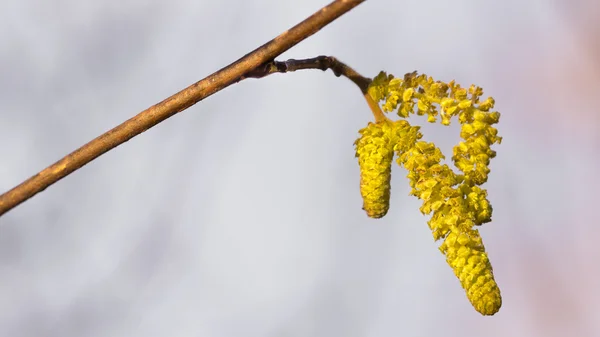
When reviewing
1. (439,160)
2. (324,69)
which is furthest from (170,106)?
(439,160)

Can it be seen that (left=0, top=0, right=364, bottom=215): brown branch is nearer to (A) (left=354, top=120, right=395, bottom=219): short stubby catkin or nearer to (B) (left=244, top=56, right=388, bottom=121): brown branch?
(B) (left=244, top=56, right=388, bottom=121): brown branch

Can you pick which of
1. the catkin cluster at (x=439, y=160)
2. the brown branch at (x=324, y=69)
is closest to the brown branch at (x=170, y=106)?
the brown branch at (x=324, y=69)

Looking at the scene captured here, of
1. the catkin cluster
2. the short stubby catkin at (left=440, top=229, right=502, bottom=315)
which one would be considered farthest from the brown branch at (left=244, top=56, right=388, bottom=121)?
the short stubby catkin at (left=440, top=229, right=502, bottom=315)

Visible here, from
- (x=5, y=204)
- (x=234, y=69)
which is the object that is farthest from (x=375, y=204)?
(x=5, y=204)

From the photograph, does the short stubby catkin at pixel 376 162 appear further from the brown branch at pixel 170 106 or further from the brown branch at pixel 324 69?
the brown branch at pixel 170 106

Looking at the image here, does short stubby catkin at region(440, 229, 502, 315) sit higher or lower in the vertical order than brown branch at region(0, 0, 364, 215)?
lower

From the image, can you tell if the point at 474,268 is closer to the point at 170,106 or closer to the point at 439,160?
the point at 439,160

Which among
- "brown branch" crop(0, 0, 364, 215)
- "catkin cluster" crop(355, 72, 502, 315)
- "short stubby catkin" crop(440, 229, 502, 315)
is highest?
"brown branch" crop(0, 0, 364, 215)

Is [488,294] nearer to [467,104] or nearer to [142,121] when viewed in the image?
[467,104]
